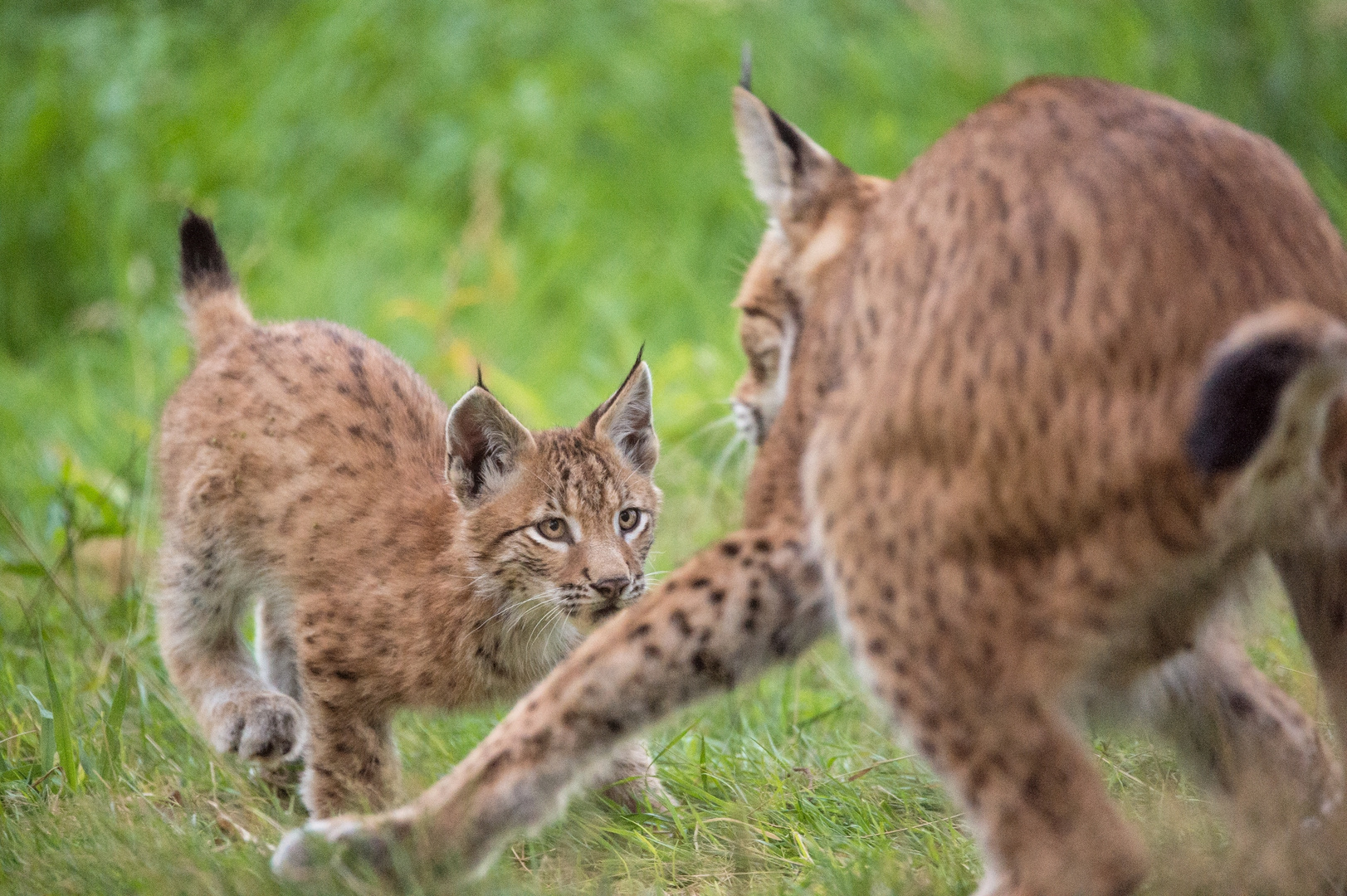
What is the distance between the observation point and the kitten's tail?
5.35 meters

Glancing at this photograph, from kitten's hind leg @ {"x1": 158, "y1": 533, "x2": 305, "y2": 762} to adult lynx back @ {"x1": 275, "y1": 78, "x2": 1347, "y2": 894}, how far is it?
139 cm

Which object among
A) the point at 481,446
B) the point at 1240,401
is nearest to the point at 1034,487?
the point at 1240,401

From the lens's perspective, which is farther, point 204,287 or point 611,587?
point 204,287

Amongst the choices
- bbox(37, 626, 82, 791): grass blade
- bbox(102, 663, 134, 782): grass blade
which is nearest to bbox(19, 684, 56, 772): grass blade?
bbox(37, 626, 82, 791): grass blade

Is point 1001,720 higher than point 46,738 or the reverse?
higher

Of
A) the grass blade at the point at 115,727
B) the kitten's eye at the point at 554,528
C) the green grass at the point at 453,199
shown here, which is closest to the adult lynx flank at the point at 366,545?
the kitten's eye at the point at 554,528

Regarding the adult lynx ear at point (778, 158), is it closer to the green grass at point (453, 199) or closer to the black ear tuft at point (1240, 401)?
the green grass at point (453, 199)

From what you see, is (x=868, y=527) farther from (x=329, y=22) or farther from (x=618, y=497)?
(x=329, y=22)

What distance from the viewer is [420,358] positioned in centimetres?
793

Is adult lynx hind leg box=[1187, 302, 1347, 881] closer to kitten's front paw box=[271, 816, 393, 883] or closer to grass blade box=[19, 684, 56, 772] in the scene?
kitten's front paw box=[271, 816, 393, 883]

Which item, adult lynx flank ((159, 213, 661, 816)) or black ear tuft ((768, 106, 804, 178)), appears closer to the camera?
black ear tuft ((768, 106, 804, 178))

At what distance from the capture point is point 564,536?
4.35 meters

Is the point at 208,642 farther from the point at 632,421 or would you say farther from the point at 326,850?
the point at 326,850

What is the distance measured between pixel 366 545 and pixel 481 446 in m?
0.45
